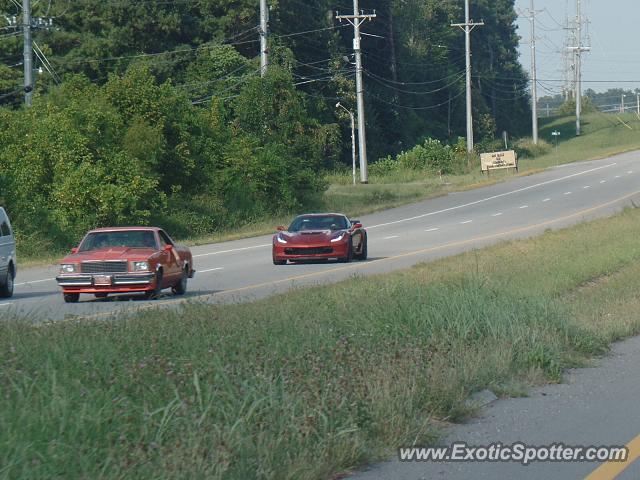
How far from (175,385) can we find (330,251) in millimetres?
21189

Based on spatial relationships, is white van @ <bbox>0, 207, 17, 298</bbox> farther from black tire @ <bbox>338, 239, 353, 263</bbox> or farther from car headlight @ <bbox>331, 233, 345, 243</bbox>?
black tire @ <bbox>338, 239, 353, 263</bbox>

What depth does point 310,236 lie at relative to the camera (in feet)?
95.2

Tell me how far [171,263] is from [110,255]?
1.33 metres

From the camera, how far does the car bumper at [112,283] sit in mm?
19984

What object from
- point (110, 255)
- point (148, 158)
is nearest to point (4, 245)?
point (110, 255)

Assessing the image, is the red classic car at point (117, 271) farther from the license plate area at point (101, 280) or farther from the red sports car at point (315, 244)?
the red sports car at point (315, 244)

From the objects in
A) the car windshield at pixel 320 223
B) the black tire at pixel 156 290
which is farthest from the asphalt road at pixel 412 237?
the car windshield at pixel 320 223

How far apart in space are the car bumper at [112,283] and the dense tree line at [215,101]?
17390mm

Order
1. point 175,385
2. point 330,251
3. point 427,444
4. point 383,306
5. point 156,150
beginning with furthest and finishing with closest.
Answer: point 156,150 → point 330,251 → point 383,306 → point 427,444 → point 175,385

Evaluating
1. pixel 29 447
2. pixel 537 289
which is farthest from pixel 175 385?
pixel 537 289

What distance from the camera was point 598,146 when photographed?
105 m

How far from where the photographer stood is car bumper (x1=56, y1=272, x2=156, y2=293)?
65.6ft

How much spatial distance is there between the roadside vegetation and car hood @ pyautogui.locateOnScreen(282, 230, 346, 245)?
13.9m

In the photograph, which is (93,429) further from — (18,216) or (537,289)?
(18,216)
